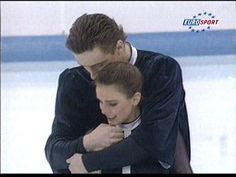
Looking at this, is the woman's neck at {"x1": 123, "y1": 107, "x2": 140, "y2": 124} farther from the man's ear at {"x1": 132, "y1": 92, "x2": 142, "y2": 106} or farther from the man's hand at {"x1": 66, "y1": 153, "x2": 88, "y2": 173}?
the man's hand at {"x1": 66, "y1": 153, "x2": 88, "y2": 173}

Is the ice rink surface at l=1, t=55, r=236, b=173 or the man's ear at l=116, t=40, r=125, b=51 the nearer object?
the man's ear at l=116, t=40, r=125, b=51

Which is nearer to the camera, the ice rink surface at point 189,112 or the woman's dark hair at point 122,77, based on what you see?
the woman's dark hair at point 122,77

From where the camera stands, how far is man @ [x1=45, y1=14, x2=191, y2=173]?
1352 mm

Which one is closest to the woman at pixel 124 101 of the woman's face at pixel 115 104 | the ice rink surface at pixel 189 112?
the woman's face at pixel 115 104

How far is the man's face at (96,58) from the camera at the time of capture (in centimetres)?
134

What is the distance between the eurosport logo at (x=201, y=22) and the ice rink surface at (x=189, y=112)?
0.26 ft

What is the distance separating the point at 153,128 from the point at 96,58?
0.23m

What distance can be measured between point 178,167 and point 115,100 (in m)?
0.24

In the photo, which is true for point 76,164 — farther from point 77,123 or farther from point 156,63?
point 156,63

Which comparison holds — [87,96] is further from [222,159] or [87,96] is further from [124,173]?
[222,159]

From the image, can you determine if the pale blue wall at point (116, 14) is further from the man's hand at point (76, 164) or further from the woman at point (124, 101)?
the man's hand at point (76, 164)

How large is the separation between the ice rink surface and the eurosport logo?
0.08 meters

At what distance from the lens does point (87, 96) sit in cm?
138

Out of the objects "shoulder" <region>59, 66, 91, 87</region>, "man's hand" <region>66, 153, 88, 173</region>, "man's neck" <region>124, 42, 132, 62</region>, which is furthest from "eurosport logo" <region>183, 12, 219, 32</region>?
"man's hand" <region>66, 153, 88, 173</region>
